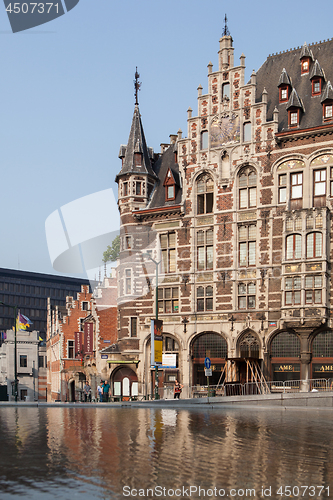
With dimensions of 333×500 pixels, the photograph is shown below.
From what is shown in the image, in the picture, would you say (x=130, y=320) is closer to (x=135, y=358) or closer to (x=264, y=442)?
(x=135, y=358)

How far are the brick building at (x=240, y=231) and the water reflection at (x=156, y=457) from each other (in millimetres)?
20579

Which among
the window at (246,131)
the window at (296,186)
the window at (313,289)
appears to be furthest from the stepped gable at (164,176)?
the window at (313,289)

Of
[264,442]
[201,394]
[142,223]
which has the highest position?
[142,223]

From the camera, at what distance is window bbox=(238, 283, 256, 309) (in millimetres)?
44688

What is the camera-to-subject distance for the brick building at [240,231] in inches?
1647

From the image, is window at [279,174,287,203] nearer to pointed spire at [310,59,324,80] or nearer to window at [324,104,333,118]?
window at [324,104,333,118]

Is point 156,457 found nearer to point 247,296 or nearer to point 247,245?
point 247,296

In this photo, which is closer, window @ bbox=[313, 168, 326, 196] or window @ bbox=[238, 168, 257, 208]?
window @ bbox=[313, 168, 326, 196]

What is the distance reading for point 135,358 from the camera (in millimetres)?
50062

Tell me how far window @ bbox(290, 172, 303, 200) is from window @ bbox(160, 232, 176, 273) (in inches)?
404

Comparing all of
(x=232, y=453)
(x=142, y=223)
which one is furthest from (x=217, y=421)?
(x=142, y=223)

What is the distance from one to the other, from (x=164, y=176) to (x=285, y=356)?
18110 mm

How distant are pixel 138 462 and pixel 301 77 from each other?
1539 inches

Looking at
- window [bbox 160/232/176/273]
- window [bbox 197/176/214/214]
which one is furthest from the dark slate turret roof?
window [bbox 160/232/176/273]
